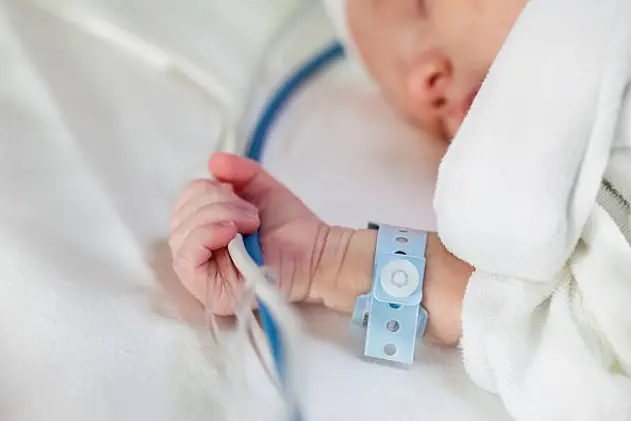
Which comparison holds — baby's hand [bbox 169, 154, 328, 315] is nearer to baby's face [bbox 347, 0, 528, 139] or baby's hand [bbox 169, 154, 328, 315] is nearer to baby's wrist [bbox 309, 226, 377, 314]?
baby's wrist [bbox 309, 226, 377, 314]

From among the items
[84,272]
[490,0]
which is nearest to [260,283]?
[84,272]

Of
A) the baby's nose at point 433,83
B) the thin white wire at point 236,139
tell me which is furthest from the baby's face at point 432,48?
the thin white wire at point 236,139

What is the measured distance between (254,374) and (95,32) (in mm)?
485

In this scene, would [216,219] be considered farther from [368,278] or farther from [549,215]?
[549,215]

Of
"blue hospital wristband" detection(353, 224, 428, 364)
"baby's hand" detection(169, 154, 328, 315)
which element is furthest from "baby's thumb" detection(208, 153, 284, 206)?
"blue hospital wristband" detection(353, 224, 428, 364)

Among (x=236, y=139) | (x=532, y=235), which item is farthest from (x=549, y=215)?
(x=236, y=139)

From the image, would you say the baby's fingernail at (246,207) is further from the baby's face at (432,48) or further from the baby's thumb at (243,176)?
the baby's face at (432,48)

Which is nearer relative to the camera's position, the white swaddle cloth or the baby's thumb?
the white swaddle cloth

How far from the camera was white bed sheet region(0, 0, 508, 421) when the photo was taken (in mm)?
569

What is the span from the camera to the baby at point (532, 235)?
542mm

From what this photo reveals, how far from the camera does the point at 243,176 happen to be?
2.29 ft

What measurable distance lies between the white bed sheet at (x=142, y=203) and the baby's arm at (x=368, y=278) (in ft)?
0.08

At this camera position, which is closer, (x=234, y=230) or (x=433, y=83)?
(x=234, y=230)

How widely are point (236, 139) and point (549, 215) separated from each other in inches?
14.1
